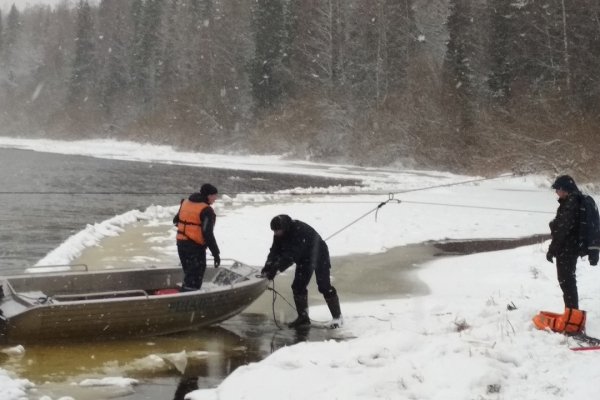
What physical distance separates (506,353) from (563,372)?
0.54 meters

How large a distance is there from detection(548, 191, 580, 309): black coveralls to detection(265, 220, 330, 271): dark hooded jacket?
9.42ft

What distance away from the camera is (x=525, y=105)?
37.3m

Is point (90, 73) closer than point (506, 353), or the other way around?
point (506, 353)

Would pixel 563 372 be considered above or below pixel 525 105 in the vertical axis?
below

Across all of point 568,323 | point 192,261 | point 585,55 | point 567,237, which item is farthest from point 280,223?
point 585,55

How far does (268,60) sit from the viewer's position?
56.5m

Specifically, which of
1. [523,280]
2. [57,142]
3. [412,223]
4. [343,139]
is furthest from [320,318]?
[57,142]

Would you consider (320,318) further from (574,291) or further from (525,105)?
(525,105)

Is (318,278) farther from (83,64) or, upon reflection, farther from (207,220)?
(83,64)

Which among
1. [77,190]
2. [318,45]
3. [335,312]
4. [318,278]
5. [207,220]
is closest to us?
[207,220]

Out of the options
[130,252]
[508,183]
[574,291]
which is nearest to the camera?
[574,291]

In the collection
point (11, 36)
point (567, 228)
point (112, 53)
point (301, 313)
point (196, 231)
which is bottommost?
point (301, 313)

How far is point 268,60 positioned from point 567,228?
51667 millimetres

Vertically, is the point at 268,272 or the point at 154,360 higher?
the point at 268,272
